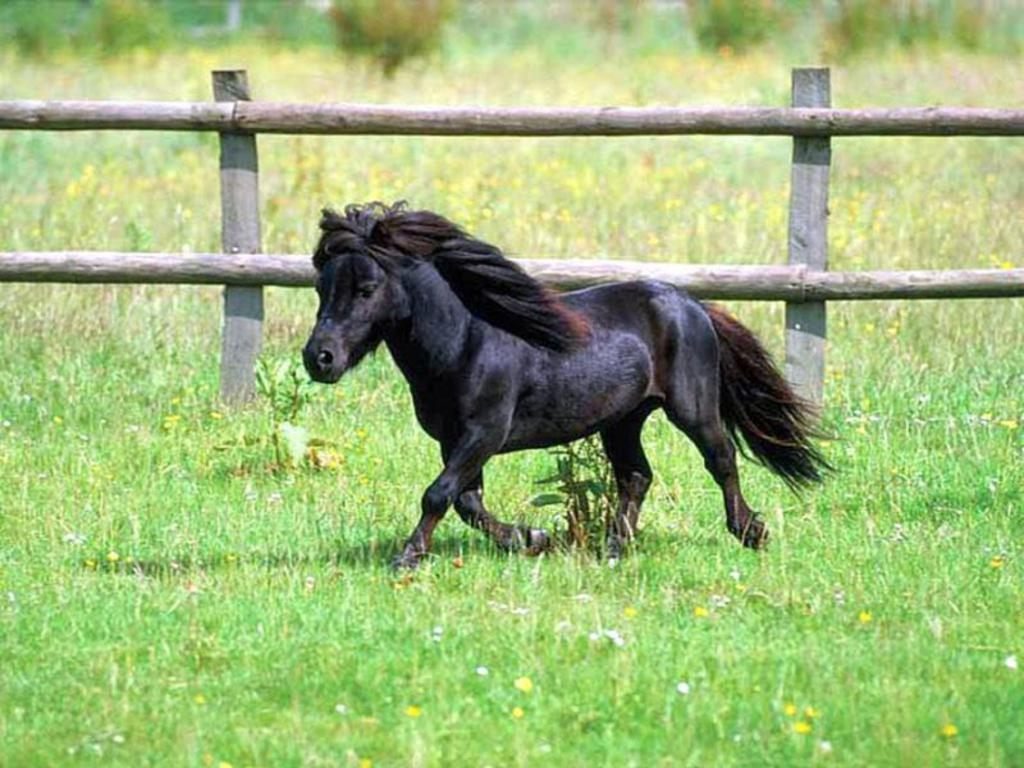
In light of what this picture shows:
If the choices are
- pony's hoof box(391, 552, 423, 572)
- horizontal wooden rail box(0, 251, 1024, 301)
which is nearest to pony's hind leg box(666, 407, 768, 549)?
pony's hoof box(391, 552, 423, 572)

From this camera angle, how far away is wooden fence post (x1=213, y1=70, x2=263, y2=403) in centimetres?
985

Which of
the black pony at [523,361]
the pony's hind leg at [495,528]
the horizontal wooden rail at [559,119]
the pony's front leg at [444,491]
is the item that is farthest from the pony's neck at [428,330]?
the horizontal wooden rail at [559,119]

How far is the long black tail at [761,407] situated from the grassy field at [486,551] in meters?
0.22

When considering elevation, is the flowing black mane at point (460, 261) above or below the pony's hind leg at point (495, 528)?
above

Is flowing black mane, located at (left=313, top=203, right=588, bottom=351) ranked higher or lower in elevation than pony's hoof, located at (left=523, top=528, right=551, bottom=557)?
higher

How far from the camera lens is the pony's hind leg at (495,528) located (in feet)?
22.7

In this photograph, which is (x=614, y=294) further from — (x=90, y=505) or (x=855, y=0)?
(x=855, y=0)

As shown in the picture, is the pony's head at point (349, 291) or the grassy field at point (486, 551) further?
the pony's head at point (349, 291)

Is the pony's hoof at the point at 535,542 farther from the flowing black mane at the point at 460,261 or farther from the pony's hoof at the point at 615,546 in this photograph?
the flowing black mane at the point at 460,261

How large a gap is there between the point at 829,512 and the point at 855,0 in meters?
17.1

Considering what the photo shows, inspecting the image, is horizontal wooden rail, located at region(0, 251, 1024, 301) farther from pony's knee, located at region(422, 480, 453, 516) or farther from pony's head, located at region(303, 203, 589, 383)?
pony's knee, located at region(422, 480, 453, 516)

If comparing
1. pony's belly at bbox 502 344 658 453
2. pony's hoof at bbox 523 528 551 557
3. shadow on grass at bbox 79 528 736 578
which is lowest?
shadow on grass at bbox 79 528 736 578

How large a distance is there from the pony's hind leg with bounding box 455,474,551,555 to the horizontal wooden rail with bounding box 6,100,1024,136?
2971 mm

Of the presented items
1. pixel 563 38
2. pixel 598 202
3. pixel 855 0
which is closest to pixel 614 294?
pixel 598 202
